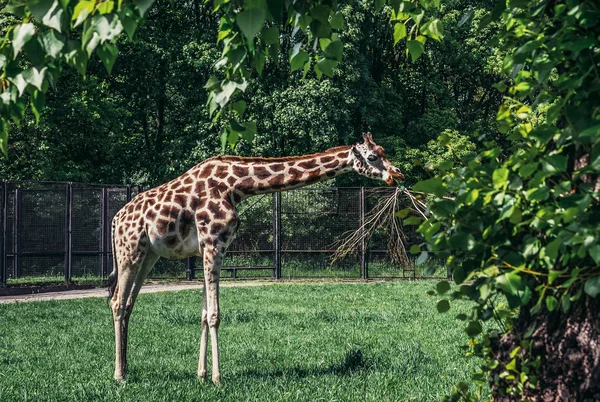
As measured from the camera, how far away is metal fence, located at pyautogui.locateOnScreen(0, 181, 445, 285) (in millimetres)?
24422

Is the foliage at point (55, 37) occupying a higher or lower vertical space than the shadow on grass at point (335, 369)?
higher

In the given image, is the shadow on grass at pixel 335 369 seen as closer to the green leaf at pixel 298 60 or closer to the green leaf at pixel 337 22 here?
the green leaf at pixel 337 22

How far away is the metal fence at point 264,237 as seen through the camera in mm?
24422

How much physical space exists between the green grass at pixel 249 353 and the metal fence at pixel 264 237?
7.22m

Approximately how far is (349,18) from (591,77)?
33496 millimetres

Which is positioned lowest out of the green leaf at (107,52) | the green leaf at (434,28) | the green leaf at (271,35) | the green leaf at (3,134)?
the green leaf at (3,134)

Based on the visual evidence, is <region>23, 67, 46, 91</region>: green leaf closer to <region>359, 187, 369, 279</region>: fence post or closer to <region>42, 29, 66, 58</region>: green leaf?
<region>42, 29, 66, 58</region>: green leaf

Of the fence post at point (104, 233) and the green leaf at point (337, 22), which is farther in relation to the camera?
the fence post at point (104, 233)

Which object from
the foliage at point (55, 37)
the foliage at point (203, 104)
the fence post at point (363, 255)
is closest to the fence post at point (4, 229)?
the foliage at point (203, 104)

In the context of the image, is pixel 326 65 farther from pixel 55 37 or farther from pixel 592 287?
pixel 592 287

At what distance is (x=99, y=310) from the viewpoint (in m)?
16.1

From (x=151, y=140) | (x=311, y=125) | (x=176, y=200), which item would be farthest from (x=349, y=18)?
(x=176, y=200)

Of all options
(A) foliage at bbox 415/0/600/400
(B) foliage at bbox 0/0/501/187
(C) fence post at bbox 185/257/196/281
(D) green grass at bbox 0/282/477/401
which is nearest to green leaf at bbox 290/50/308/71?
(A) foliage at bbox 415/0/600/400

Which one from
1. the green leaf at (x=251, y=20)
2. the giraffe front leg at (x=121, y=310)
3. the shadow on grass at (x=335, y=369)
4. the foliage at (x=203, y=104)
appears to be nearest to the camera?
the green leaf at (x=251, y=20)
